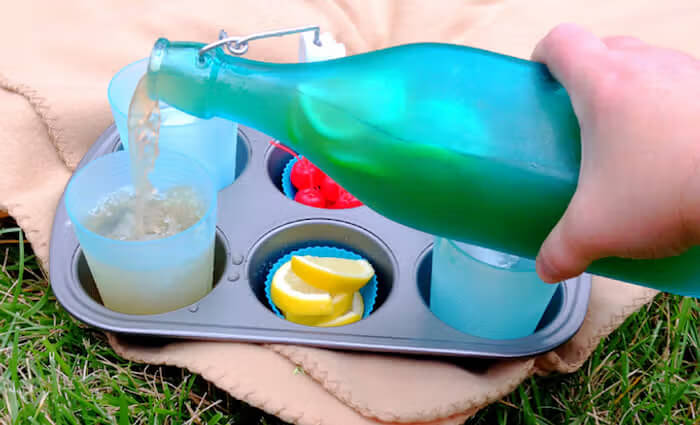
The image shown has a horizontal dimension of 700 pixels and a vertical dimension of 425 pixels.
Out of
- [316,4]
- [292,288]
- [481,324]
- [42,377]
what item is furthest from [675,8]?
[42,377]

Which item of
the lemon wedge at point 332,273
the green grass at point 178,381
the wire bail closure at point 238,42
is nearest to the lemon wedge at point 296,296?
the lemon wedge at point 332,273

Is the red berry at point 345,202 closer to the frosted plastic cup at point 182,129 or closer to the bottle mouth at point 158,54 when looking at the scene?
the frosted plastic cup at point 182,129

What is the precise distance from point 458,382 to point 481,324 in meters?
0.08

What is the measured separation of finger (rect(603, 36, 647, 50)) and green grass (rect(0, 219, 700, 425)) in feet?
1.42

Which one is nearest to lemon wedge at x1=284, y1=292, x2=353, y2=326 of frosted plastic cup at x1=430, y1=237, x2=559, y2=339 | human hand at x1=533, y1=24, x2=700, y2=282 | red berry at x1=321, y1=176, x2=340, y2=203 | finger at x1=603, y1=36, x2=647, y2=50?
frosted plastic cup at x1=430, y1=237, x2=559, y2=339

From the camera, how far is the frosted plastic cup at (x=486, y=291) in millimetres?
747

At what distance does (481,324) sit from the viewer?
809 millimetres

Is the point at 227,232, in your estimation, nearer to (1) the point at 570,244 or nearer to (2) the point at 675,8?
(1) the point at 570,244

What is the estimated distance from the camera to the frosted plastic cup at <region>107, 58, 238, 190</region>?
2.90 ft

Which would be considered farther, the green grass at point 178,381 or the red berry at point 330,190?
the red berry at point 330,190

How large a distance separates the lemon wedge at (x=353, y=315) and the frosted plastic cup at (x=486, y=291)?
108 millimetres

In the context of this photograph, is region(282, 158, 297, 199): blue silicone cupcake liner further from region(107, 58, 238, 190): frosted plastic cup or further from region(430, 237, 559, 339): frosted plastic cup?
region(430, 237, 559, 339): frosted plastic cup

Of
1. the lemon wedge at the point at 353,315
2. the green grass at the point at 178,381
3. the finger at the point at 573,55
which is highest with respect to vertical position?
the finger at the point at 573,55

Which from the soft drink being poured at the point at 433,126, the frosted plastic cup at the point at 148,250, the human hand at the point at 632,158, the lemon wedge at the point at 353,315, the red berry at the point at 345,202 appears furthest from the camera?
the red berry at the point at 345,202
